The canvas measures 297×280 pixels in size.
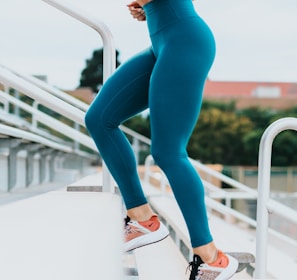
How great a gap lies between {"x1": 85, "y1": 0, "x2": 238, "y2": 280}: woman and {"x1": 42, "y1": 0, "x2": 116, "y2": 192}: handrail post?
347 mm

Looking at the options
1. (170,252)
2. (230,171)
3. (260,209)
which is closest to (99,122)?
(260,209)

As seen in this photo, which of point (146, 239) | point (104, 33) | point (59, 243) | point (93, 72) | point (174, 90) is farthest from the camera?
point (93, 72)

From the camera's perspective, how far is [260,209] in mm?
1353

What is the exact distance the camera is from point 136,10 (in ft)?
4.44

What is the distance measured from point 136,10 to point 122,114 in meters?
0.25

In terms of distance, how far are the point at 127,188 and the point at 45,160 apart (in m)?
2.77

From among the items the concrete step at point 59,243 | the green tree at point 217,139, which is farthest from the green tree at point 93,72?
the concrete step at point 59,243

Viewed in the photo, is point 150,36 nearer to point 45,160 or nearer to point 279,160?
point 45,160

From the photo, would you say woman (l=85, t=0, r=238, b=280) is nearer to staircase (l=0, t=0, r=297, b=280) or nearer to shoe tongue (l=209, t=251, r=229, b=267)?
shoe tongue (l=209, t=251, r=229, b=267)

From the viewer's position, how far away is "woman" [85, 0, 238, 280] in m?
1.17

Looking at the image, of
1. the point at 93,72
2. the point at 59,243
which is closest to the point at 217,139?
the point at 93,72

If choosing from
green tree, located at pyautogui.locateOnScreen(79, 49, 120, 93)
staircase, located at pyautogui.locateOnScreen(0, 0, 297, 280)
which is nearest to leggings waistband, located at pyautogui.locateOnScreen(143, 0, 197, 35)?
staircase, located at pyautogui.locateOnScreen(0, 0, 297, 280)

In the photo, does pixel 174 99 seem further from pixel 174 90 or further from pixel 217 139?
pixel 217 139

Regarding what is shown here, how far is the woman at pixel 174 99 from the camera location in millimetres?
1166
